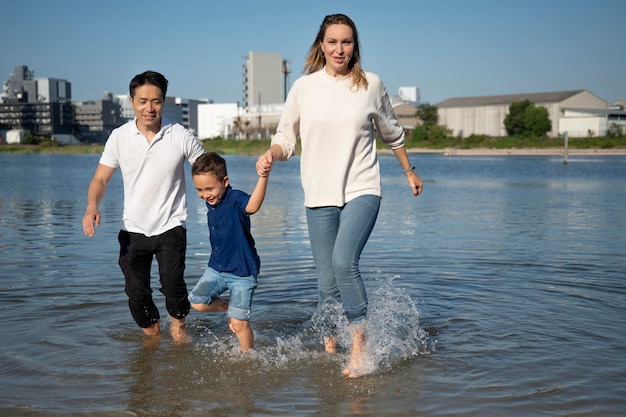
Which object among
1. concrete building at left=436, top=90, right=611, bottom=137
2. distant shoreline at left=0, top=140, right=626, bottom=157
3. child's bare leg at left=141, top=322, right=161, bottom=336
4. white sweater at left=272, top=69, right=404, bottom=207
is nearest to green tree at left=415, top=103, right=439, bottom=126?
concrete building at left=436, top=90, right=611, bottom=137

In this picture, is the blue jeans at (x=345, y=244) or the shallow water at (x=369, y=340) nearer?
the shallow water at (x=369, y=340)

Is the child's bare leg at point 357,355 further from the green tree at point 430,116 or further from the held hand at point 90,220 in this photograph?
the green tree at point 430,116

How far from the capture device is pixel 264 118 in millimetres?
144000

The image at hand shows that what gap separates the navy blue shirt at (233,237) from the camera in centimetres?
468

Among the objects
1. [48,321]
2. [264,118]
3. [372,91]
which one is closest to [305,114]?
[372,91]

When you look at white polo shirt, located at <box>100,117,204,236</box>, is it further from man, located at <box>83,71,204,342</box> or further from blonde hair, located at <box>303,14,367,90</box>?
blonde hair, located at <box>303,14,367,90</box>

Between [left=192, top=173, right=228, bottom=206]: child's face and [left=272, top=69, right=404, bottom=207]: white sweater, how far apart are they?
46cm

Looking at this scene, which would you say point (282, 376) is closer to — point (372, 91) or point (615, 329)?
point (372, 91)

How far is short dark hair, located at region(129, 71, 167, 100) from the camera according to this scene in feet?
15.9

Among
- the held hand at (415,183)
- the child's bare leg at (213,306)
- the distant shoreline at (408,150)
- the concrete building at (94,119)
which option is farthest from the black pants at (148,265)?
the concrete building at (94,119)

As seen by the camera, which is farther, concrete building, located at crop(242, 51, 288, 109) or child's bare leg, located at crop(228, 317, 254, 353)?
concrete building, located at crop(242, 51, 288, 109)

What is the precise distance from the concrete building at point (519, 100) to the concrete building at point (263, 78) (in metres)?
61.6

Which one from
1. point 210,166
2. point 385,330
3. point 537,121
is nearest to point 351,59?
point 210,166

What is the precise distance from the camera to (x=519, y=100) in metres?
114
